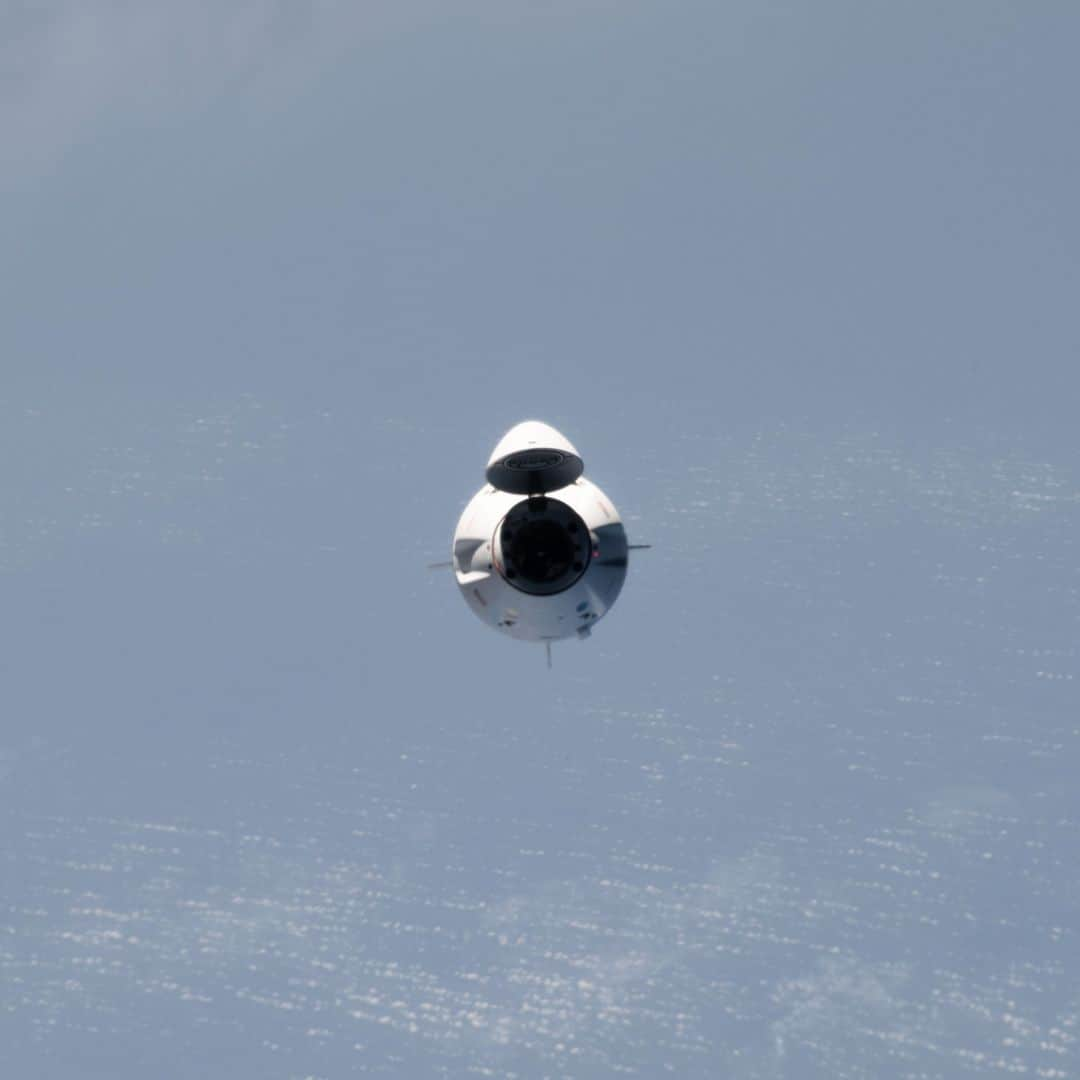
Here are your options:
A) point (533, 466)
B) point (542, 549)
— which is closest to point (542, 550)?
point (542, 549)

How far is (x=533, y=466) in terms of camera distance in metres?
59.0

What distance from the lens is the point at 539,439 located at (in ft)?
196

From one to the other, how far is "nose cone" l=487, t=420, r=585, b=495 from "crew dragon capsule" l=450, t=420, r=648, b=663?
0.04m

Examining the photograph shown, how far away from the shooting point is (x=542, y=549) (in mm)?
59344

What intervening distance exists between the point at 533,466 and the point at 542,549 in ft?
11.0

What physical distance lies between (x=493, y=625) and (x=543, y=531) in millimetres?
4579

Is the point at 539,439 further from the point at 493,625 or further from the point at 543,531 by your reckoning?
the point at 493,625

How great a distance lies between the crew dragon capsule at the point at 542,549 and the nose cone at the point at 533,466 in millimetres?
40

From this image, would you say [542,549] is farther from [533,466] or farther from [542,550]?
[533,466]

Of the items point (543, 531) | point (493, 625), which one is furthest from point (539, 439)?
point (493, 625)

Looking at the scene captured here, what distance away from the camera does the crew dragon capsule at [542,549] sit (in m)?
59.2

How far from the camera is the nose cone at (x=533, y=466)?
58906 millimetres

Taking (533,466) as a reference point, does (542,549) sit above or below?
below

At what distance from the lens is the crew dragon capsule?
5916 centimetres
